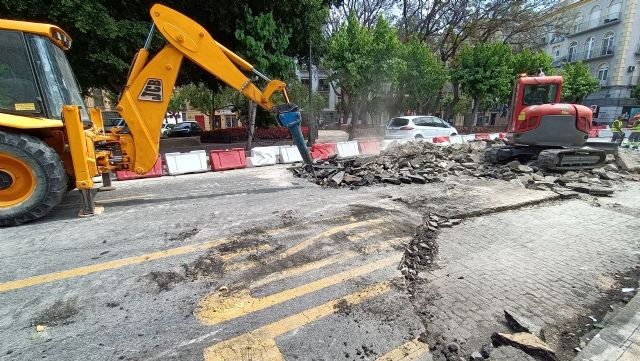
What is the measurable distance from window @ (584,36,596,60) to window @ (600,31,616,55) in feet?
4.43

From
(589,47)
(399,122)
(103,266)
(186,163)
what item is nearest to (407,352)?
(103,266)

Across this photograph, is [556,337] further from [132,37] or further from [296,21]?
[296,21]

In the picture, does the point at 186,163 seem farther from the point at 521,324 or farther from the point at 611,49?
the point at 611,49

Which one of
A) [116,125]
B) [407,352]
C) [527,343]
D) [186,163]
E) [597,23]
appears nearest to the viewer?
[527,343]

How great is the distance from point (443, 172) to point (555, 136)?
3075mm

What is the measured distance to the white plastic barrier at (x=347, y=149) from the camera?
44.4ft

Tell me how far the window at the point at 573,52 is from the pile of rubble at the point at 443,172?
45933mm

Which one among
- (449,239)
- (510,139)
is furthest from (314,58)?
(449,239)

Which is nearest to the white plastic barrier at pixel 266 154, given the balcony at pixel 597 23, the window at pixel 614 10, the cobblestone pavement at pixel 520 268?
the cobblestone pavement at pixel 520 268

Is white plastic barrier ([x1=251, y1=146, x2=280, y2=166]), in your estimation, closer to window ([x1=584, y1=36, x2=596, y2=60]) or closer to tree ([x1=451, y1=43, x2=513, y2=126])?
tree ([x1=451, y1=43, x2=513, y2=126])

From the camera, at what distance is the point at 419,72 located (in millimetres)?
21391

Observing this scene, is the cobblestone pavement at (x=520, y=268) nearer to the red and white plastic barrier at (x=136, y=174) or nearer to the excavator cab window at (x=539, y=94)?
the excavator cab window at (x=539, y=94)

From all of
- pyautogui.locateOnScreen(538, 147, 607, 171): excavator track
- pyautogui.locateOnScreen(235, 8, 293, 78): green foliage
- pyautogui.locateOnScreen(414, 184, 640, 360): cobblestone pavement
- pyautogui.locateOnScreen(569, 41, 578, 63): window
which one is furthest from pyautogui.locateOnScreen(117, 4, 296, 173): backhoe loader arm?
pyautogui.locateOnScreen(569, 41, 578, 63): window

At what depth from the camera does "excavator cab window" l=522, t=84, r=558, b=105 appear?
995cm
